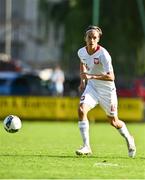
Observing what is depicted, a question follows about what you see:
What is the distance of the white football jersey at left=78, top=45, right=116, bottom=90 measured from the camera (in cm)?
1328

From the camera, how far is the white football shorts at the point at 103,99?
1341 cm

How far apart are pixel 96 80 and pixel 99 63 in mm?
301

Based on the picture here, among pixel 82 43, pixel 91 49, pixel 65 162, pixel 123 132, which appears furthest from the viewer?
pixel 82 43

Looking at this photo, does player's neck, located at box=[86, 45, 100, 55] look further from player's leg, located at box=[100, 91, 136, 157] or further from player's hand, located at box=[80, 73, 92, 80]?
player's leg, located at box=[100, 91, 136, 157]

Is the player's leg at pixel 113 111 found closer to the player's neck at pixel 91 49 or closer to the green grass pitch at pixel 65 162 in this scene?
the green grass pitch at pixel 65 162

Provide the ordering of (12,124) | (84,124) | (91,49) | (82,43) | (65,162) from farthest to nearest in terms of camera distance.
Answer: (82,43) → (12,124) → (84,124) → (91,49) → (65,162)

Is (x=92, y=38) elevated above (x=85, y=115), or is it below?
above

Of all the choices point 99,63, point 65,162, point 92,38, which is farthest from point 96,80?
point 65,162

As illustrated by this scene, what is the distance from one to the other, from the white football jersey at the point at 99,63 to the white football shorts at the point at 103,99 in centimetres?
9

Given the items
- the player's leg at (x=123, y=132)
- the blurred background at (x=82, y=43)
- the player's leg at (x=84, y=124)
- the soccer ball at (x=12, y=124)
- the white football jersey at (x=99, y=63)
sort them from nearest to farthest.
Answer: the white football jersey at (x=99, y=63) < the player's leg at (x=84, y=124) < the player's leg at (x=123, y=132) < the soccer ball at (x=12, y=124) < the blurred background at (x=82, y=43)

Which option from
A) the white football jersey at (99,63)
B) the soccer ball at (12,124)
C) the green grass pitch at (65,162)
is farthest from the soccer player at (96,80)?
the soccer ball at (12,124)

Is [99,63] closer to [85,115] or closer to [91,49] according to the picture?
[91,49]

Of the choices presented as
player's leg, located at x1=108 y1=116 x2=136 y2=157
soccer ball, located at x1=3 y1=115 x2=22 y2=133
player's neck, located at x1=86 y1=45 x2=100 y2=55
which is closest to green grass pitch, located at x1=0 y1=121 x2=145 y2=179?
player's leg, located at x1=108 y1=116 x2=136 y2=157

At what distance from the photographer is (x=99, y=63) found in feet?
43.9
